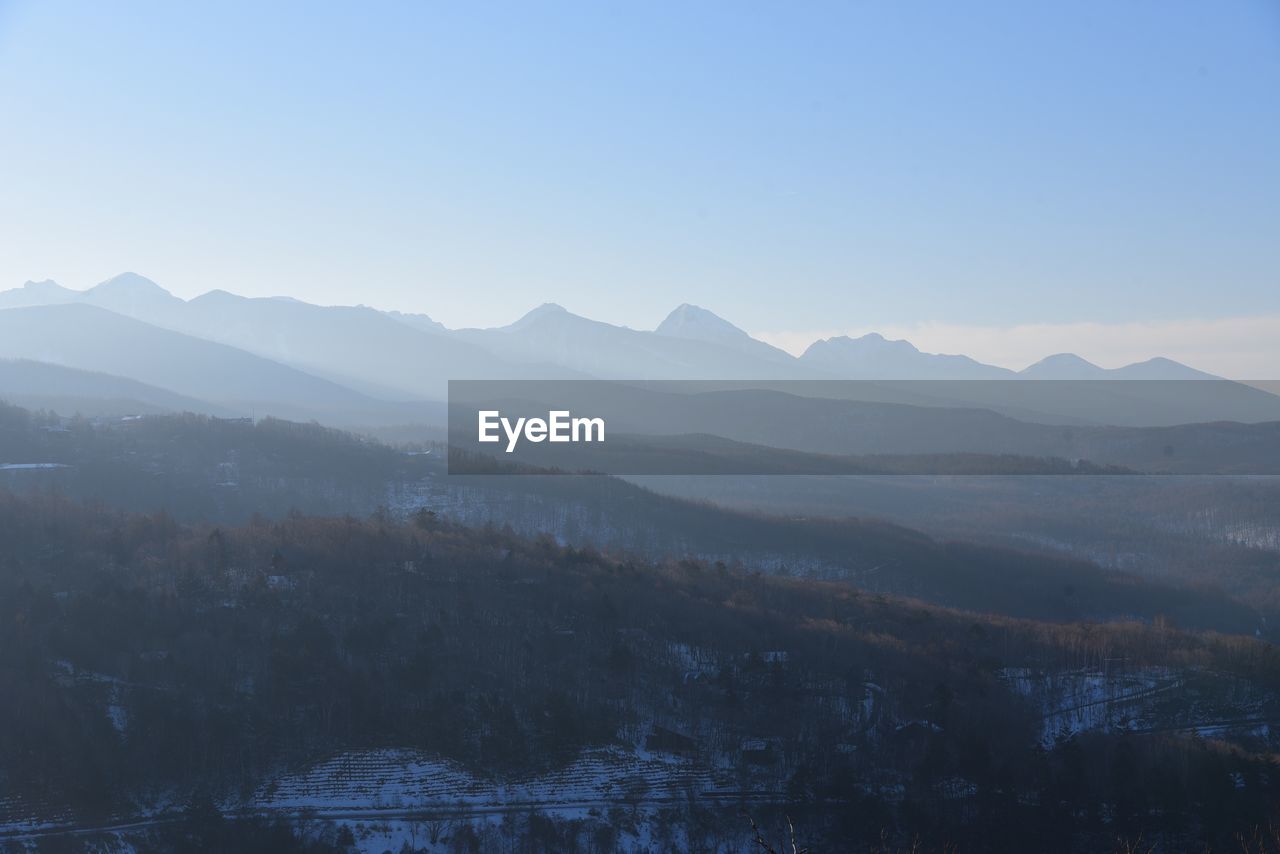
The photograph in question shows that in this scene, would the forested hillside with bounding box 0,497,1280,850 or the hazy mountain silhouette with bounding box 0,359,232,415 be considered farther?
the hazy mountain silhouette with bounding box 0,359,232,415

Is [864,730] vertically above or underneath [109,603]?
underneath

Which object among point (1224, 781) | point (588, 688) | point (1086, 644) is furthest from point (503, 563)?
point (1224, 781)

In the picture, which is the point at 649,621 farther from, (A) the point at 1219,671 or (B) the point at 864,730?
(A) the point at 1219,671

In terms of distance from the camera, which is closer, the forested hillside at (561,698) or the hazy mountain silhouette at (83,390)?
the forested hillside at (561,698)

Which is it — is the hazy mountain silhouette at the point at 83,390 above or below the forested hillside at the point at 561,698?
above

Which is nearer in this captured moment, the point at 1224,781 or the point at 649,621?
the point at 1224,781

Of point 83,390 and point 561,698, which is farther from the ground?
point 83,390

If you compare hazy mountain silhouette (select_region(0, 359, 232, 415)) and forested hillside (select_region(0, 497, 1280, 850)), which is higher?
hazy mountain silhouette (select_region(0, 359, 232, 415))

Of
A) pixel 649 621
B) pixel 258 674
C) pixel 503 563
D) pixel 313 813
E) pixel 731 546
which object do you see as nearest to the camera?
pixel 313 813

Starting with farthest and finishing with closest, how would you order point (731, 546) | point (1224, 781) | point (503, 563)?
point (731, 546) → point (503, 563) → point (1224, 781)

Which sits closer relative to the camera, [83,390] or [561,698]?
[561,698]
